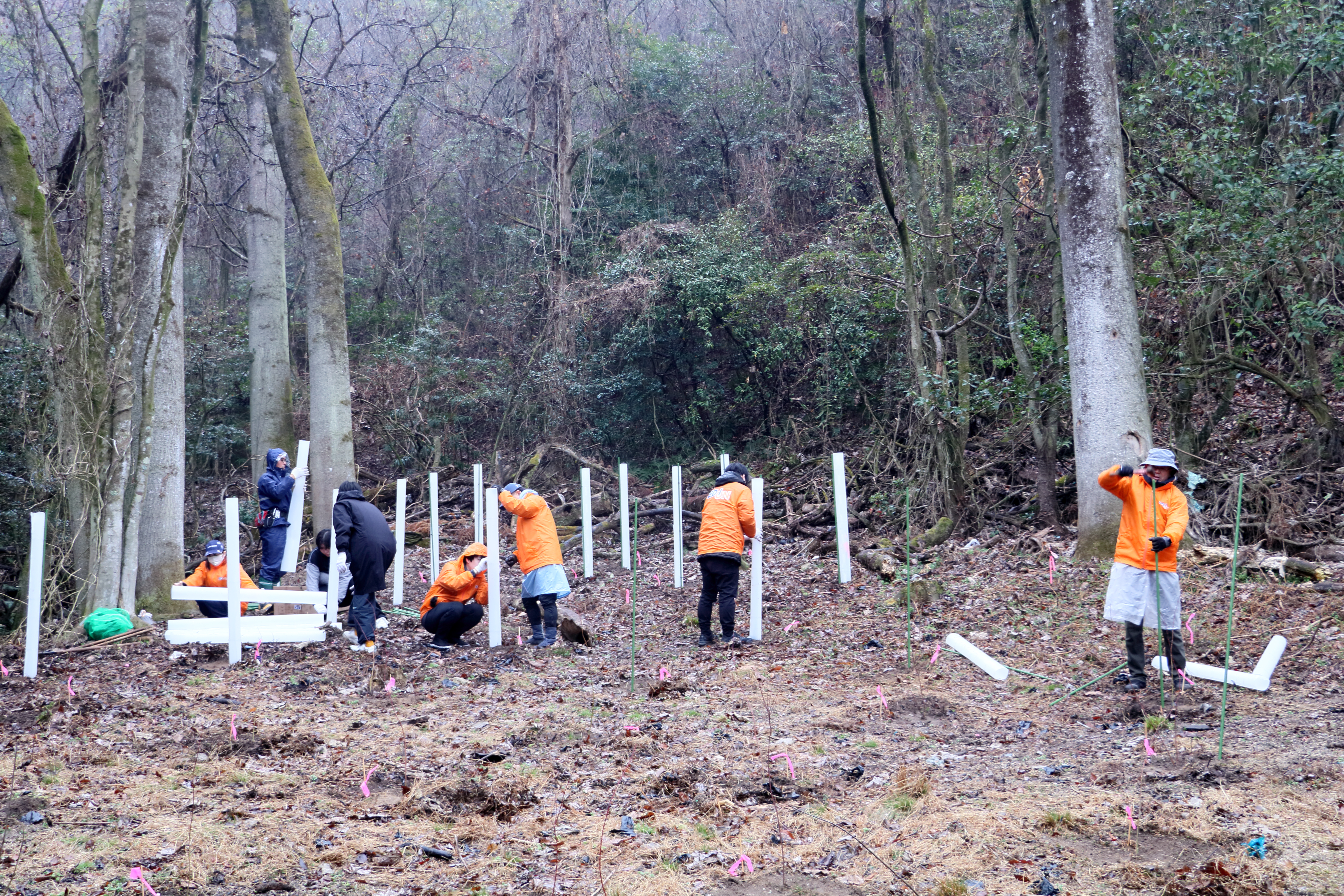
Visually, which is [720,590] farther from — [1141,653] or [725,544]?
[1141,653]

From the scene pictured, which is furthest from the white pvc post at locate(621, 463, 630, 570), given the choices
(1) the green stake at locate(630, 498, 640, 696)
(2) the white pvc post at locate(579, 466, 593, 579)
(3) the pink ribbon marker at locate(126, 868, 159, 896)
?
(3) the pink ribbon marker at locate(126, 868, 159, 896)

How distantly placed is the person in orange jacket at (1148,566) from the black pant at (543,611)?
180 inches

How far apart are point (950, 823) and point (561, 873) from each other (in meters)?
1.66

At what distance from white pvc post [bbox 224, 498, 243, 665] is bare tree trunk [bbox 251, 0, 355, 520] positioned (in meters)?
3.48

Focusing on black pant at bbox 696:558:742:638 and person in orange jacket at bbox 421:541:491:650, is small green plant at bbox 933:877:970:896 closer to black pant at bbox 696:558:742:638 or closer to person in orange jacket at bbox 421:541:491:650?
black pant at bbox 696:558:742:638

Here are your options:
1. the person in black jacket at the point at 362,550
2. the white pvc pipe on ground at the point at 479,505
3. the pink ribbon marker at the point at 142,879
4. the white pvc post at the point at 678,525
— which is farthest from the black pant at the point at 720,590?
the pink ribbon marker at the point at 142,879

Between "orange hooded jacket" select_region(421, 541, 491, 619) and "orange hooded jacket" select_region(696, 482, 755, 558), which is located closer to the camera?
"orange hooded jacket" select_region(696, 482, 755, 558)

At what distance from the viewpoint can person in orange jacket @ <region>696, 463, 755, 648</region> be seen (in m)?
8.25

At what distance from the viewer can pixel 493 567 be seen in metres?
8.15

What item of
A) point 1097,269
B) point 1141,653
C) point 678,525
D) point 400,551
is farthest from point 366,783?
point 1097,269

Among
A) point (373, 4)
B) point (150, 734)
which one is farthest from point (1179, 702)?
point (373, 4)

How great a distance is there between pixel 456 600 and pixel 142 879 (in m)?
4.93

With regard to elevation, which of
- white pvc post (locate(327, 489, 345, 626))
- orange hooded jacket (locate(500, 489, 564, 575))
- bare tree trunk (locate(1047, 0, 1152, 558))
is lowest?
white pvc post (locate(327, 489, 345, 626))

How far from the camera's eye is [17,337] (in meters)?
13.8
